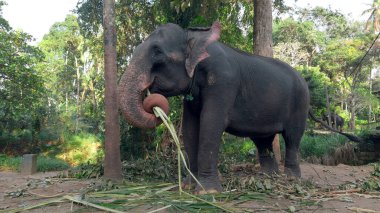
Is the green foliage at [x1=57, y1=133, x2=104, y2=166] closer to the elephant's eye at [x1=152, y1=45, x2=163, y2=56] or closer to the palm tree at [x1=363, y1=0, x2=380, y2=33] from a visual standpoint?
the elephant's eye at [x1=152, y1=45, x2=163, y2=56]

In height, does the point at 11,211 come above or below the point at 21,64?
below

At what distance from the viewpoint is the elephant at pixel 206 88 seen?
14.8ft

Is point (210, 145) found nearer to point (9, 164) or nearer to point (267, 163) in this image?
point (267, 163)

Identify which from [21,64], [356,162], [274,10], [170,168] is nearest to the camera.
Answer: [170,168]

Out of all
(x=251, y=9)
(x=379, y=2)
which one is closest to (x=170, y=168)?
(x=251, y=9)

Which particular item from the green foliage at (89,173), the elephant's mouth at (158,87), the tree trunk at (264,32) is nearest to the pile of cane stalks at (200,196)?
the elephant's mouth at (158,87)

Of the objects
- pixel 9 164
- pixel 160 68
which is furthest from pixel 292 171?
pixel 9 164

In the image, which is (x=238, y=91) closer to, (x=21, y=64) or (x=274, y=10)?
(x=274, y=10)

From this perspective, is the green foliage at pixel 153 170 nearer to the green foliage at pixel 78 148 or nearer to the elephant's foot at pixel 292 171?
the elephant's foot at pixel 292 171

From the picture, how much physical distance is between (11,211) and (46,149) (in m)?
15.0

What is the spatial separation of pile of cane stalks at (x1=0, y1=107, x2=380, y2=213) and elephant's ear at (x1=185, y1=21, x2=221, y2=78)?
0.73m

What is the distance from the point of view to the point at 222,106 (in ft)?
15.8

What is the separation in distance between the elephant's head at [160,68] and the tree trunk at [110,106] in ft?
4.14

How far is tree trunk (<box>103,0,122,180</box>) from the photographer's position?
18.9 ft
